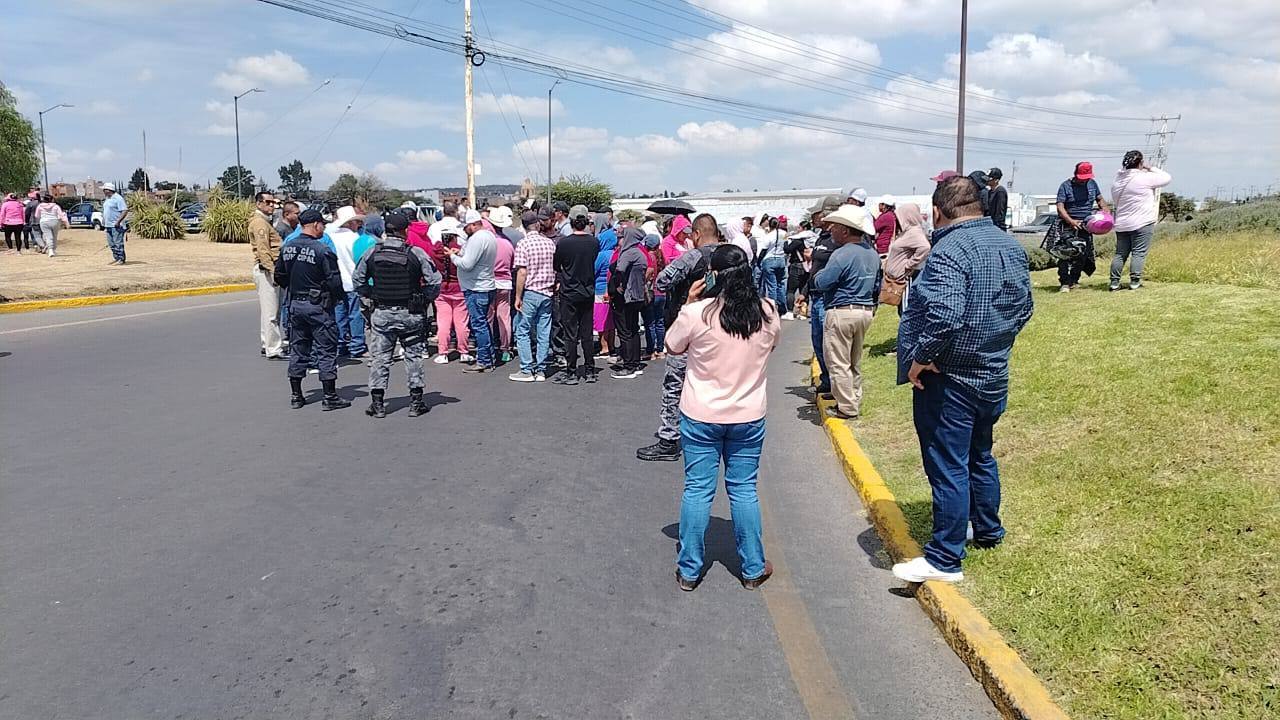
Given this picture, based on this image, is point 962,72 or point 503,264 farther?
point 962,72

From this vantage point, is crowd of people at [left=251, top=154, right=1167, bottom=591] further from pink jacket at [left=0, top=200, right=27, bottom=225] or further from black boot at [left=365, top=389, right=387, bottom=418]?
pink jacket at [left=0, top=200, right=27, bottom=225]

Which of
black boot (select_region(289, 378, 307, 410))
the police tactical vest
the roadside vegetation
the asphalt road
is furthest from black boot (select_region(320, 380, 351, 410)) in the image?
the roadside vegetation

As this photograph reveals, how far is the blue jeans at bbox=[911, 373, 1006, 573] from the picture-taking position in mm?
4250

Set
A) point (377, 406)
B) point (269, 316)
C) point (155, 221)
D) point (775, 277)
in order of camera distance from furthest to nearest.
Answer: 1. point (155, 221)
2. point (775, 277)
3. point (269, 316)
4. point (377, 406)

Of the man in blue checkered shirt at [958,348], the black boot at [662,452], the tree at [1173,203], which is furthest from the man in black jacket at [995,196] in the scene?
the tree at [1173,203]

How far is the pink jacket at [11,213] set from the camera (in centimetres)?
2242

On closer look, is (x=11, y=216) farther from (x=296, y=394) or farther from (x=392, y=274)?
(x=392, y=274)

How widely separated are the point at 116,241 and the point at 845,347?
20164 mm

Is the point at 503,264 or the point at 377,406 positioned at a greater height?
the point at 503,264

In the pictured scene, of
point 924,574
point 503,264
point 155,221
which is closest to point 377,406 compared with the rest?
point 503,264

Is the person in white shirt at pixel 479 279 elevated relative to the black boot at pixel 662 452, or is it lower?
elevated

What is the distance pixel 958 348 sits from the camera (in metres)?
4.15

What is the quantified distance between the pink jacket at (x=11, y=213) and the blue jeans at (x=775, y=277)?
19.9 m

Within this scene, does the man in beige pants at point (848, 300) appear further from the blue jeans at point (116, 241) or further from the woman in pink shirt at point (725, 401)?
the blue jeans at point (116, 241)
